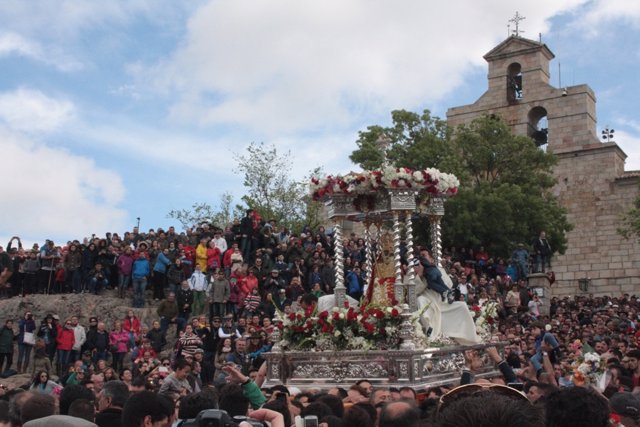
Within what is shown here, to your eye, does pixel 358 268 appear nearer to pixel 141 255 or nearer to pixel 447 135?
pixel 141 255

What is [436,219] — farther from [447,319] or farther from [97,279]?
[97,279]

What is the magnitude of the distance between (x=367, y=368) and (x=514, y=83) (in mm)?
33254

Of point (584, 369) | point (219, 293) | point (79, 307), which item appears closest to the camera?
point (584, 369)

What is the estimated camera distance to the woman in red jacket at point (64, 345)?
64.4ft

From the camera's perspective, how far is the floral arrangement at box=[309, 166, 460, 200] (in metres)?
14.4

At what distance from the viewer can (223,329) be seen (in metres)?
18.8

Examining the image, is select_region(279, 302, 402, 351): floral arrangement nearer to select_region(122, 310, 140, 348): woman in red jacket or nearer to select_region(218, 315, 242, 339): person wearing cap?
select_region(218, 315, 242, 339): person wearing cap

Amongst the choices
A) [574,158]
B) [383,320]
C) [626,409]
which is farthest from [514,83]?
[626,409]

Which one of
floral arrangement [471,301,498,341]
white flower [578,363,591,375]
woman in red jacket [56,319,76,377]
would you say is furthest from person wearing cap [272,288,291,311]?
white flower [578,363,591,375]

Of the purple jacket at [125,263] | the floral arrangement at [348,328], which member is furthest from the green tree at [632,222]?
the floral arrangement at [348,328]

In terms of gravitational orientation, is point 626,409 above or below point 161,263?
below

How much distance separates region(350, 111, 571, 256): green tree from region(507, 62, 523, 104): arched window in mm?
7005

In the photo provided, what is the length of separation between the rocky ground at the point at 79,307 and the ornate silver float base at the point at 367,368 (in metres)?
9.28

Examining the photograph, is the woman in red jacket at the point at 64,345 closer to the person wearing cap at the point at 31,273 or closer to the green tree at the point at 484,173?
the person wearing cap at the point at 31,273
